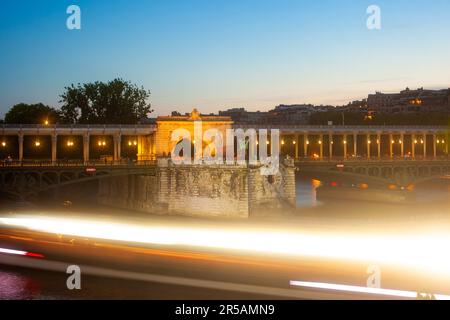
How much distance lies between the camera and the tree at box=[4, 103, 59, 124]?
74.0 meters

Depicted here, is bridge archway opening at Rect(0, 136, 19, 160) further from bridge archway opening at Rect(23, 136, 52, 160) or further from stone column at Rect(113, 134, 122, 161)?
stone column at Rect(113, 134, 122, 161)

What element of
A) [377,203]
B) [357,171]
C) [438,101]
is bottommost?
[377,203]

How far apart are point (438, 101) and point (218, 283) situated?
519 ft

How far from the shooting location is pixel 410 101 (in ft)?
551

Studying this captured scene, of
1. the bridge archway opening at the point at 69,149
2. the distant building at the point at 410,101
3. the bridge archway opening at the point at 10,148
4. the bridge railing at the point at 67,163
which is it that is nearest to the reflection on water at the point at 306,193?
the bridge railing at the point at 67,163

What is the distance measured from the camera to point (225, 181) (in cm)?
4559

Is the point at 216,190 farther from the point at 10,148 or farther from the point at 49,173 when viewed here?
the point at 10,148

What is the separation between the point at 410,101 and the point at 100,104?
118 m

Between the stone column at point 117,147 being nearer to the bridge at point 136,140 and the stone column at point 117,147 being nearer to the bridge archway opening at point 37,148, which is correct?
the bridge at point 136,140

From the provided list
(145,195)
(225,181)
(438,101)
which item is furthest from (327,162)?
(438,101)

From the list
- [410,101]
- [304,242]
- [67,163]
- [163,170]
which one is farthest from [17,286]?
[410,101]

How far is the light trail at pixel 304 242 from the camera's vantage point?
54.8ft
